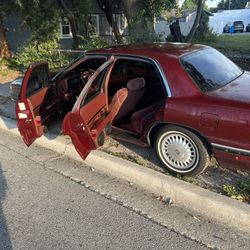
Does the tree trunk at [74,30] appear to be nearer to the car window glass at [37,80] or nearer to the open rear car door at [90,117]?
the car window glass at [37,80]

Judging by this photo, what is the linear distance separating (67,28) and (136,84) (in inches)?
653

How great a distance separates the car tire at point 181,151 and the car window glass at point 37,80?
205 cm

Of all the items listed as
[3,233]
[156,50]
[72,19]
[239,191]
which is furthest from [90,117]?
[72,19]

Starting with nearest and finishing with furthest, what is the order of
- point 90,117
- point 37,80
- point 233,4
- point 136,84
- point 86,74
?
point 90,117 → point 136,84 → point 37,80 → point 86,74 → point 233,4

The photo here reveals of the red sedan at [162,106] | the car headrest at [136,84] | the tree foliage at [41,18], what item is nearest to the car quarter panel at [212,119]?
the red sedan at [162,106]

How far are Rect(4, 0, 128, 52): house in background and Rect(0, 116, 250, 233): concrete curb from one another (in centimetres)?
1039

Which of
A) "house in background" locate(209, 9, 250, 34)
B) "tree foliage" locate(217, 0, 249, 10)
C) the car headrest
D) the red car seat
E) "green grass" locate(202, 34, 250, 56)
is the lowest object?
"tree foliage" locate(217, 0, 249, 10)

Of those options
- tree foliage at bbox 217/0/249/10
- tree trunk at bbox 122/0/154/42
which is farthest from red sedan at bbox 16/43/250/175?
tree foliage at bbox 217/0/249/10

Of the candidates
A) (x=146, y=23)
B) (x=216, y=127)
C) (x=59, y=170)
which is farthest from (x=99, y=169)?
(x=146, y=23)

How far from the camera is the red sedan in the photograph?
375 centimetres

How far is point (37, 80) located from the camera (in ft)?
17.7

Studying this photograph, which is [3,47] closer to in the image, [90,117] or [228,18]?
[90,117]

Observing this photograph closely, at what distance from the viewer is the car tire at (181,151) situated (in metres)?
4.00

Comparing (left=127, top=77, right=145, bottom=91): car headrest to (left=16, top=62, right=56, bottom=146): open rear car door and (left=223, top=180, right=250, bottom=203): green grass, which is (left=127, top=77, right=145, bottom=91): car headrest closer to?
(left=16, top=62, right=56, bottom=146): open rear car door
